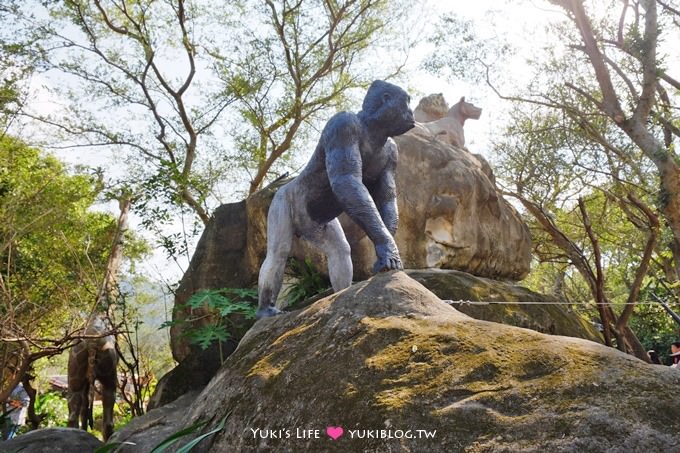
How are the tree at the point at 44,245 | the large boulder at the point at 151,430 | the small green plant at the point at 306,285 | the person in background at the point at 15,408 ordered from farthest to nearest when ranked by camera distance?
the tree at the point at 44,245, the person in background at the point at 15,408, the small green plant at the point at 306,285, the large boulder at the point at 151,430

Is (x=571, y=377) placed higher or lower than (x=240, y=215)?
lower

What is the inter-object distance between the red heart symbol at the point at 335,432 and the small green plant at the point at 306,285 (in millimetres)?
4499

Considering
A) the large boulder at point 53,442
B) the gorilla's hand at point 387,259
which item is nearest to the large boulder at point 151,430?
the large boulder at point 53,442

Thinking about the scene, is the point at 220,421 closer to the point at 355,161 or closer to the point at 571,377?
the point at 571,377

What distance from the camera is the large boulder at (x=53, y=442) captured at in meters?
4.09

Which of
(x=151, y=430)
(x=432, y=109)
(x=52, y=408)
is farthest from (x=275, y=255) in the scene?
(x=52, y=408)

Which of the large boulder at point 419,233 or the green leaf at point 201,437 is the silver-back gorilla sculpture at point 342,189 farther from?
the large boulder at point 419,233

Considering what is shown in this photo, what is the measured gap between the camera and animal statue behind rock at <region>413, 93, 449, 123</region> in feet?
35.7

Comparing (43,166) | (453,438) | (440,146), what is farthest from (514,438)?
(43,166)

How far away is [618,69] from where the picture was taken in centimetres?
1027

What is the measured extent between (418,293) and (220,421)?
1157 millimetres

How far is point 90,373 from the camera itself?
800 centimetres

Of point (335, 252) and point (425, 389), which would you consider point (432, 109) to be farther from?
point (425, 389)

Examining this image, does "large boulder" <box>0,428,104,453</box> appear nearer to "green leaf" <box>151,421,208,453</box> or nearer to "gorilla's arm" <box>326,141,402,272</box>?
"green leaf" <box>151,421,208,453</box>
